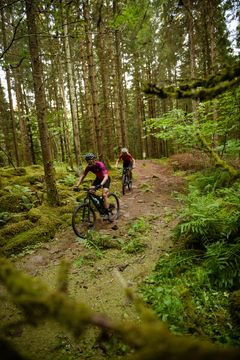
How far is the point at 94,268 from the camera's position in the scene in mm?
5633

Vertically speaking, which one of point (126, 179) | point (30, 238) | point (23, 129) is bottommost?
point (30, 238)

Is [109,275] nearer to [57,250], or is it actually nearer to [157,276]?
[157,276]

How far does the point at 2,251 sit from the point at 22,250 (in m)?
0.50

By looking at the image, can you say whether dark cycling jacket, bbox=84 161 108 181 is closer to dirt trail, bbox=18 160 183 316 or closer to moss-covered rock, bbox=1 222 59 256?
dirt trail, bbox=18 160 183 316

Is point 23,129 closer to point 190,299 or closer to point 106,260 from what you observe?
point 106,260

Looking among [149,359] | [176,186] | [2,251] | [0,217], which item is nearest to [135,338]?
[149,359]

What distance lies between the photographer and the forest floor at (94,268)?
351 cm

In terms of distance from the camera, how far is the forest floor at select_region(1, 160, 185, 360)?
351 cm

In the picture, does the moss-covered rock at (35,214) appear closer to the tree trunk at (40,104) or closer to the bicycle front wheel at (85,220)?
the tree trunk at (40,104)

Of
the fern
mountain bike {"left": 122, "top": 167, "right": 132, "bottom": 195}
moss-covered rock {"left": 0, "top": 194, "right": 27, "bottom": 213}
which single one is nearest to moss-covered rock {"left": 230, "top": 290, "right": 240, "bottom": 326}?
the fern

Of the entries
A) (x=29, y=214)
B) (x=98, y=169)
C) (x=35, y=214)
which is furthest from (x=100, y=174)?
(x=29, y=214)

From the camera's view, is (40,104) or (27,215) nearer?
(27,215)

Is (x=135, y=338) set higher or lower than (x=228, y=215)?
higher

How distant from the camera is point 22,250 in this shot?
6770mm
